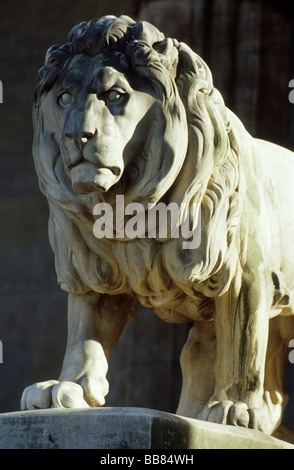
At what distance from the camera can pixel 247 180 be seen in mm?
4336

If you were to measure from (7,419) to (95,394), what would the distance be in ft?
1.11

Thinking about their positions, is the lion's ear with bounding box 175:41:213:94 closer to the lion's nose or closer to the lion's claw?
the lion's nose

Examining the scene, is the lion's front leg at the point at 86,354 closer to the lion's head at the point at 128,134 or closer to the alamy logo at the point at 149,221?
the lion's head at the point at 128,134

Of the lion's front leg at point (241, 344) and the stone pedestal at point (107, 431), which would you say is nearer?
the stone pedestal at point (107, 431)

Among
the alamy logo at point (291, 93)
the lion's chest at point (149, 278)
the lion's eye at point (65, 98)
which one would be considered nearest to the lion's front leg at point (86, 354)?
the lion's chest at point (149, 278)

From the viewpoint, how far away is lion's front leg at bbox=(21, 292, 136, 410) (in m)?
4.08

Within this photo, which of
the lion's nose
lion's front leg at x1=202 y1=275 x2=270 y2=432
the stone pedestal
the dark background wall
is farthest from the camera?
the dark background wall

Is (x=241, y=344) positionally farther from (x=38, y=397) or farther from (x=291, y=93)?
(x=291, y=93)

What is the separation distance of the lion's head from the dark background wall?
6.92 ft

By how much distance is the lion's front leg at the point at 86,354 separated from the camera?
13.4 ft

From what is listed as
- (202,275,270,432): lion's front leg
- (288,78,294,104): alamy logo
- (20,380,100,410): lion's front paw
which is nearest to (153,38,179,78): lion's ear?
(202,275,270,432): lion's front leg

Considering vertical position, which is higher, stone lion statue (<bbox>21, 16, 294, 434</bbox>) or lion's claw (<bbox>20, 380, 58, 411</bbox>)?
stone lion statue (<bbox>21, 16, 294, 434</bbox>)

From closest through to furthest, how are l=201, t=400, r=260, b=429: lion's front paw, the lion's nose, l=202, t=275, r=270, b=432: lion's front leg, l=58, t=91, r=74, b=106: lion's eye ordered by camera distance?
1. the lion's nose
2. l=58, t=91, r=74, b=106: lion's eye
3. l=201, t=400, r=260, b=429: lion's front paw
4. l=202, t=275, r=270, b=432: lion's front leg

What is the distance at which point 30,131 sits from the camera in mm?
7004
